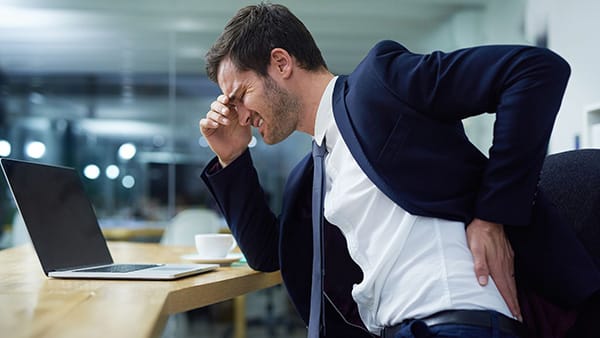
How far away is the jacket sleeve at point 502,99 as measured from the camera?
3.36ft

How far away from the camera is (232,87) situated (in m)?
1.41

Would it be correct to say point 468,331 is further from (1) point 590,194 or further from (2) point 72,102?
(2) point 72,102

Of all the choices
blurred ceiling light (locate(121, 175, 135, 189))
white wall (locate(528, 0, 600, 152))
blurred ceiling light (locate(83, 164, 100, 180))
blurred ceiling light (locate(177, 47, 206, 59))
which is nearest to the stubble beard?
white wall (locate(528, 0, 600, 152))

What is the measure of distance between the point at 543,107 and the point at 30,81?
18.7 ft

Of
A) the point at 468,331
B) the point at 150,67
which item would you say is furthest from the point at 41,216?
the point at 150,67

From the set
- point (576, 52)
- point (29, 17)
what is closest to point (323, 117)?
point (576, 52)

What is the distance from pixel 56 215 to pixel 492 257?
2.88 feet

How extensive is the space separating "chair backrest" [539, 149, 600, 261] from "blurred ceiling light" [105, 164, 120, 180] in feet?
16.7

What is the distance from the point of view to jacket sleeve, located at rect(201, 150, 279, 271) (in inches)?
56.2

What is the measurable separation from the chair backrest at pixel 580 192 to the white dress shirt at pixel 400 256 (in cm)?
21

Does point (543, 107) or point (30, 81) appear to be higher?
point (543, 107)

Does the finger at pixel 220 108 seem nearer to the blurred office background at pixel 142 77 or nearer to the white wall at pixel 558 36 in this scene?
the white wall at pixel 558 36

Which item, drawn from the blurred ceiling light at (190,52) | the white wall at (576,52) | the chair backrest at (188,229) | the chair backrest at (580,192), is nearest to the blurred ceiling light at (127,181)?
the blurred ceiling light at (190,52)

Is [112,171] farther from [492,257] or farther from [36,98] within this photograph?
[492,257]
